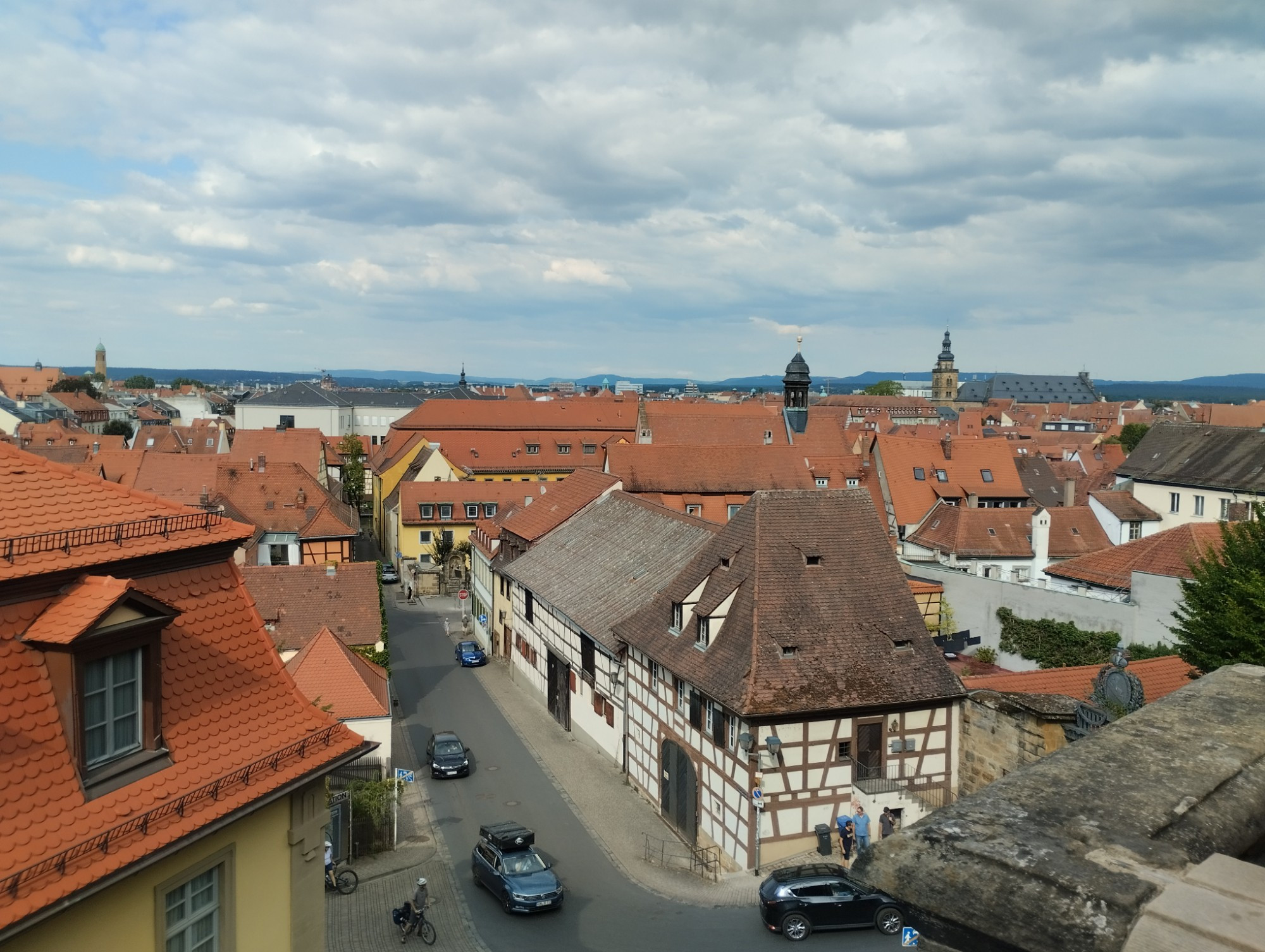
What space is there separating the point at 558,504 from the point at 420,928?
2673 centimetres

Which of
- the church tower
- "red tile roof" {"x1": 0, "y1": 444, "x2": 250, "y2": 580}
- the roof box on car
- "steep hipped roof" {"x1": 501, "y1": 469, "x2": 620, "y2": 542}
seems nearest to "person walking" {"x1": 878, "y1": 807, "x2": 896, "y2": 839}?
the roof box on car

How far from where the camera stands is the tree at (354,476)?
88.5 meters

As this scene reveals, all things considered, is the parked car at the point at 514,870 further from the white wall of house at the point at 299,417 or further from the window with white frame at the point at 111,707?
the white wall of house at the point at 299,417

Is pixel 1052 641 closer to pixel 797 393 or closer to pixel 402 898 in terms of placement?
pixel 402 898

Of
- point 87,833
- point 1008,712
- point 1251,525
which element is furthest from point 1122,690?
point 1251,525

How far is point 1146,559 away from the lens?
118 feet

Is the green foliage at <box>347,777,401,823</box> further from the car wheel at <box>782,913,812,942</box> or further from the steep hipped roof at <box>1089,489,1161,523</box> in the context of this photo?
the steep hipped roof at <box>1089,489,1161,523</box>

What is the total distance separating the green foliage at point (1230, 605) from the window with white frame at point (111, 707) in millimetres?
20739

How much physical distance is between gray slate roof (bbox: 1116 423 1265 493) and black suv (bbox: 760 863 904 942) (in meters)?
42.4

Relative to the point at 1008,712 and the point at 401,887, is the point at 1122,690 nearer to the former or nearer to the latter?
the point at 1008,712

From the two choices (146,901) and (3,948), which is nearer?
(3,948)

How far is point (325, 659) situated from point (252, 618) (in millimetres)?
18308

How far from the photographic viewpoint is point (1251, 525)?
2377 cm

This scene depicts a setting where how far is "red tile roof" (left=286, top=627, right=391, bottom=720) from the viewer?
2659 cm
